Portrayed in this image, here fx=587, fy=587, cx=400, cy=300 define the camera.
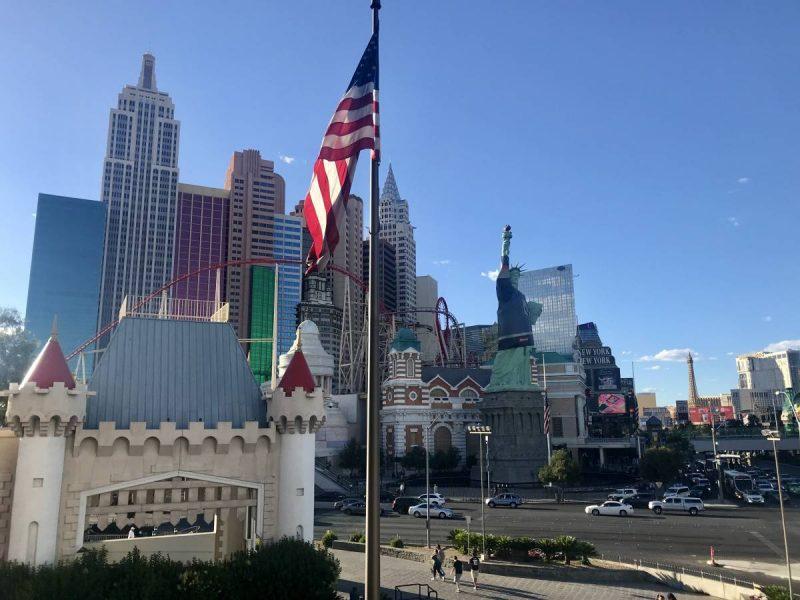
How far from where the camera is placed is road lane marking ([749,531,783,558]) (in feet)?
104

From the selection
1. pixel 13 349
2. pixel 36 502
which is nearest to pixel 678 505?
pixel 36 502

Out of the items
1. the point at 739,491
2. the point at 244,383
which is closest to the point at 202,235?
the point at 739,491

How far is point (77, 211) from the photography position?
12706cm

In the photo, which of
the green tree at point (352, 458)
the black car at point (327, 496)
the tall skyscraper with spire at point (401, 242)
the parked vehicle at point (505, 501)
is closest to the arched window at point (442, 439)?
the green tree at point (352, 458)

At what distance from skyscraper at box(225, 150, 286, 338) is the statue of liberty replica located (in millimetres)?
89346

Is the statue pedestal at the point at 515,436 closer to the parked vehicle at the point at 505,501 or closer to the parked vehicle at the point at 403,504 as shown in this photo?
the parked vehicle at the point at 505,501

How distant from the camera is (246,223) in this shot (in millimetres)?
148750

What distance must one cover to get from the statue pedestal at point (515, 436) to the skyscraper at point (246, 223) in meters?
89.6

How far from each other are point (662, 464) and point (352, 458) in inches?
1376

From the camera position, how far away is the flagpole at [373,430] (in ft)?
28.8

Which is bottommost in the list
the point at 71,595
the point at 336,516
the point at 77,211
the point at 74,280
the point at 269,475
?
the point at 336,516

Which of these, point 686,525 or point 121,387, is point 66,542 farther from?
point 686,525

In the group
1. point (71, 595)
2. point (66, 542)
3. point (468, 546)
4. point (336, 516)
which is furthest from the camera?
point (336, 516)

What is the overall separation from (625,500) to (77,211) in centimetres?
12267
